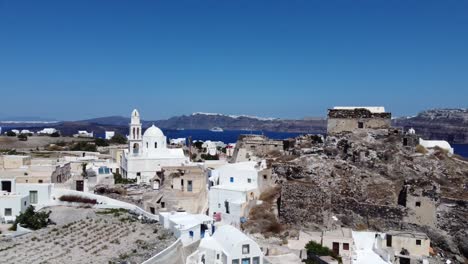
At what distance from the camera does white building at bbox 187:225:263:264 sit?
25203 mm

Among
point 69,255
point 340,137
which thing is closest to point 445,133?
point 340,137

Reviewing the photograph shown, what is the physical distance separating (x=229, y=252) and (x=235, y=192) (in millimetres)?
8352

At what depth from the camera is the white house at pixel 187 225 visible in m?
27.1

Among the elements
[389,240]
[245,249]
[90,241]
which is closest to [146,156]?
[90,241]

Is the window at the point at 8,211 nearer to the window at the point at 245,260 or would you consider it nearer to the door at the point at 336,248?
the window at the point at 245,260

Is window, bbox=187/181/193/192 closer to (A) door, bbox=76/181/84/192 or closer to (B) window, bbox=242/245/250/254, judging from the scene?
(A) door, bbox=76/181/84/192

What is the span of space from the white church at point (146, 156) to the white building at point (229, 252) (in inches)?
719

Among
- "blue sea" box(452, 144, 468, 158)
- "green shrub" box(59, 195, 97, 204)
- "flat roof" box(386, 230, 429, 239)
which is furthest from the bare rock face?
"blue sea" box(452, 144, 468, 158)

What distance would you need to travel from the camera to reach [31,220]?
29094 mm

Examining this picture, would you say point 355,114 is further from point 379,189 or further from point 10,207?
point 10,207

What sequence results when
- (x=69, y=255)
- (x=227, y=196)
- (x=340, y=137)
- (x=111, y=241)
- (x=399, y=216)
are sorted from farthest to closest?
(x=340, y=137)
(x=227, y=196)
(x=399, y=216)
(x=111, y=241)
(x=69, y=255)

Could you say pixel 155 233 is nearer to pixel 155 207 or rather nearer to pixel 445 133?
pixel 155 207

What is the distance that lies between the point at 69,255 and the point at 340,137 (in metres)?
23.1

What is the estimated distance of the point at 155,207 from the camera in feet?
113
